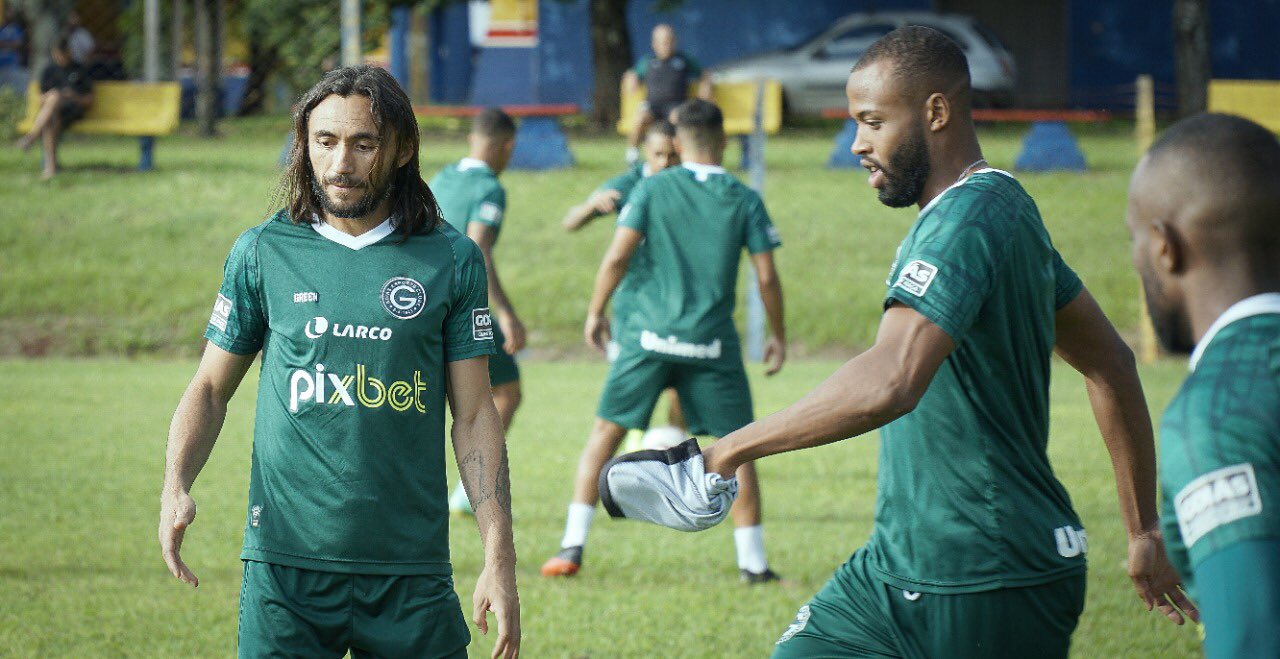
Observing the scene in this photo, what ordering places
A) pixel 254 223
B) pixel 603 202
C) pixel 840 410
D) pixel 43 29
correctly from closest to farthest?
pixel 840 410
pixel 603 202
pixel 254 223
pixel 43 29

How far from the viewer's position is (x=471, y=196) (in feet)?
26.4

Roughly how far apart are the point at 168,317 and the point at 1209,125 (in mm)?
15283

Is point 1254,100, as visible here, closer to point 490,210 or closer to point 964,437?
point 490,210

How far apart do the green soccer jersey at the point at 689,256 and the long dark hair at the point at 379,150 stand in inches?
151

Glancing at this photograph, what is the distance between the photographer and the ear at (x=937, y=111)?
3.38m

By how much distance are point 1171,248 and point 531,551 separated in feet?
18.6

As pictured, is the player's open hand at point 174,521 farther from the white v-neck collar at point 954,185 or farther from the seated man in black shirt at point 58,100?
the seated man in black shirt at point 58,100

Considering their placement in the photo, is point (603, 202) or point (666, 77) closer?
point (603, 202)

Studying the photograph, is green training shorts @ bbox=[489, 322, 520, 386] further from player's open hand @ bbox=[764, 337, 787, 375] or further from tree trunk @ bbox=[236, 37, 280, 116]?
tree trunk @ bbox=[236, 37, 280, 116]

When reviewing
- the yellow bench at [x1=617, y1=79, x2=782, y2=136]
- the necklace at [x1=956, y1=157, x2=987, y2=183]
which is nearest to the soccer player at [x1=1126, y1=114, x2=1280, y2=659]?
the necklace at [x1=956, y1=157, x2=987, y2=183]

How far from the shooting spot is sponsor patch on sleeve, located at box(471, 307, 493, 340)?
3.63 metres

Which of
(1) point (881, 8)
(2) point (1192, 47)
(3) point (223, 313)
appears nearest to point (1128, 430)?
(3) point (223, 313)

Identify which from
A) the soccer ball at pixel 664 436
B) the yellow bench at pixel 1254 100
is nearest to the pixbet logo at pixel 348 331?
the soccer ball at pixel 664 436

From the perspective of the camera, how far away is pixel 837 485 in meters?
9.24
